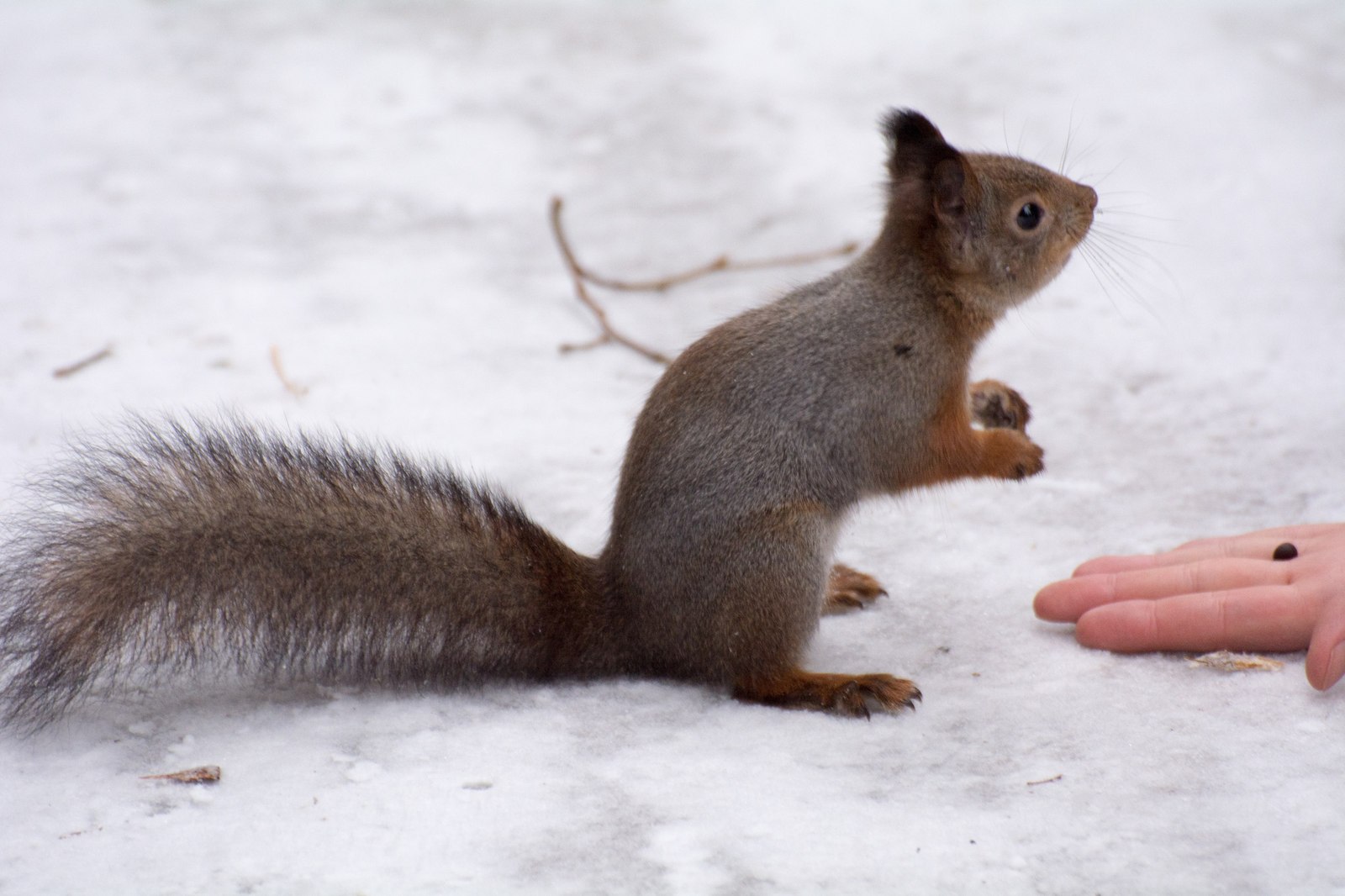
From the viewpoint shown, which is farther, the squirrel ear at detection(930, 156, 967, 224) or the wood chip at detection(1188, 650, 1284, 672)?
the squirrel ear at detection(930, 156, 967, 224)

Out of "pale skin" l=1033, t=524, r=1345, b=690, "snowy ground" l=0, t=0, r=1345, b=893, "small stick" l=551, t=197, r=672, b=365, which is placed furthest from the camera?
"small stick" l=551, t=197, r=672, b=365

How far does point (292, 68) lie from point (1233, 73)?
3.31 m

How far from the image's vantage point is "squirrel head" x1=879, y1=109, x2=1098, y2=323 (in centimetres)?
233

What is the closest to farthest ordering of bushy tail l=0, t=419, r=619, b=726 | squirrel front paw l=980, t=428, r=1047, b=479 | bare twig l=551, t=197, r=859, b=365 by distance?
bushy tail l=0, t=419, r=619, b=726 < squirrel front paw l=980, t=428, r=1047, b=479 < bare twig l=551, t=197, r=859, b=365

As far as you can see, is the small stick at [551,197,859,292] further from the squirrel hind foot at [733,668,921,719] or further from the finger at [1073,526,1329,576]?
the squirrel hind foot at [733,668,921,719]

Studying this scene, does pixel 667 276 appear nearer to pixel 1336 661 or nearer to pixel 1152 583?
pixel 1152 583

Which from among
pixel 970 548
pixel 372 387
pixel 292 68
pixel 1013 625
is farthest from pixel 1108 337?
pixel 292 68

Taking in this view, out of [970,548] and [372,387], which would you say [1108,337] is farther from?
[372,387]

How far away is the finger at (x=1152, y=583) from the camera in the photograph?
2.20m

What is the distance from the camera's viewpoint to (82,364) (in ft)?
10.7

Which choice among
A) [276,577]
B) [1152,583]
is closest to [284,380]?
[276,577]

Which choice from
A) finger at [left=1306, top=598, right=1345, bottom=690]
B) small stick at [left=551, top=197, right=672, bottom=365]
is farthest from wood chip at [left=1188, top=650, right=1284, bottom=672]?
small stick at [left=551, top=197, right=672, bottom=365]

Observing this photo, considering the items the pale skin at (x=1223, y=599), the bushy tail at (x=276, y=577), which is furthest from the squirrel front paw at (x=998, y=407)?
the bushy tail at (x=276, y=577)

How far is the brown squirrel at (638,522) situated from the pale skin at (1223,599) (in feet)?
0.85
